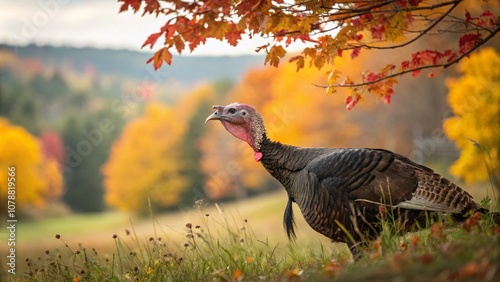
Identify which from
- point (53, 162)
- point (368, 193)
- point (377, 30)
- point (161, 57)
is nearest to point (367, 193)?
point (368, 193)

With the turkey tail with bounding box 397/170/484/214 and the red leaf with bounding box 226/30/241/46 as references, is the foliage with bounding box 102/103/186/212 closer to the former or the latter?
the red leaf with bounding box 226/30/241/46

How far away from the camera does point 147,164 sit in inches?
1592

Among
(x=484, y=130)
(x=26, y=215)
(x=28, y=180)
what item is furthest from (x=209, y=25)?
(x=26, y=215)

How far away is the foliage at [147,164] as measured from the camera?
128 feet

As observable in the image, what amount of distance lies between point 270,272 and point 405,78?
23.2m

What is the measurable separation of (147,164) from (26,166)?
30.1 feet

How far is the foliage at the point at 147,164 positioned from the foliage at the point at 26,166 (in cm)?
550

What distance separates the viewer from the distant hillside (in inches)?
1622

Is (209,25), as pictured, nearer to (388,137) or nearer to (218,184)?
(388,137)

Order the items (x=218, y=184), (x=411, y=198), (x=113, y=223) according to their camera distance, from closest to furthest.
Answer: (x=411, y=198) → (x=218, y=184) → (x=113, y=223)

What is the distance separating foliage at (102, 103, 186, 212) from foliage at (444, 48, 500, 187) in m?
22.3

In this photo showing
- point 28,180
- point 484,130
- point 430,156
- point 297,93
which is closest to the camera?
point 484,130

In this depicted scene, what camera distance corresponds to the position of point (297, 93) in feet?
97.7

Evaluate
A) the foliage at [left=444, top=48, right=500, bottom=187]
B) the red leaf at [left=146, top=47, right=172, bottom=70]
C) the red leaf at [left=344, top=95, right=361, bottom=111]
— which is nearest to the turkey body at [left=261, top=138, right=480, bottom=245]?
the red leaf at [left=344, top=95, right=361, bottom=111]
